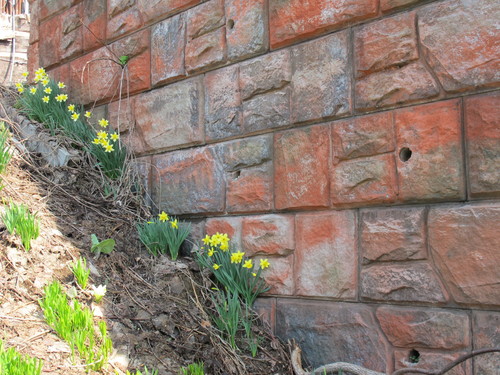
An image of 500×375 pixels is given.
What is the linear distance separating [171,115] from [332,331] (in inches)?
66.5

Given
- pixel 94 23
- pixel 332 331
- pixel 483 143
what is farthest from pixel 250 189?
pixel 94 23

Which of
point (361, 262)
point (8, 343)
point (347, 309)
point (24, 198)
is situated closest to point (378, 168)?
point (361, 262)

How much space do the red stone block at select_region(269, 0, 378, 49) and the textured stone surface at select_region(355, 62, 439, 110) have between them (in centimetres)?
31

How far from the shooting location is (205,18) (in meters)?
3.07

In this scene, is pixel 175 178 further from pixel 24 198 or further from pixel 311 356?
pixel 311 356

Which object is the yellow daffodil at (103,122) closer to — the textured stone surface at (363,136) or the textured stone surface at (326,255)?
the textured stone surface at (326,255)

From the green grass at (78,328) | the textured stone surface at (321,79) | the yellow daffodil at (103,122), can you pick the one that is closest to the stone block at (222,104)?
the textured stone surface at (321,79)

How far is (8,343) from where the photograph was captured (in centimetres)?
212

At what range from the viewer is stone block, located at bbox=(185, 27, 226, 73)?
2.97 m

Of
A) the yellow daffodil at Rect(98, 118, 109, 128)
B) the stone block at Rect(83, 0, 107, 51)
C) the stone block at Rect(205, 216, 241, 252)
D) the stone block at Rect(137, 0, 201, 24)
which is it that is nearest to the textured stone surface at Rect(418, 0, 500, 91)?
the stone block at Rect(205, 216, 241, 252)

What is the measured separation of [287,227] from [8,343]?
53.4 inches

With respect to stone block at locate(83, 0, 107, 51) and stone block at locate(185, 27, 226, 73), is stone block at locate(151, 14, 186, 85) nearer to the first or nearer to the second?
stone block at locate(185, 27, 226, 73)

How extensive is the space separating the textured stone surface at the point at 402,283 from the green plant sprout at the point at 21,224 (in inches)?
66.3

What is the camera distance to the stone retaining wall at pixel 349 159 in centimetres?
198
